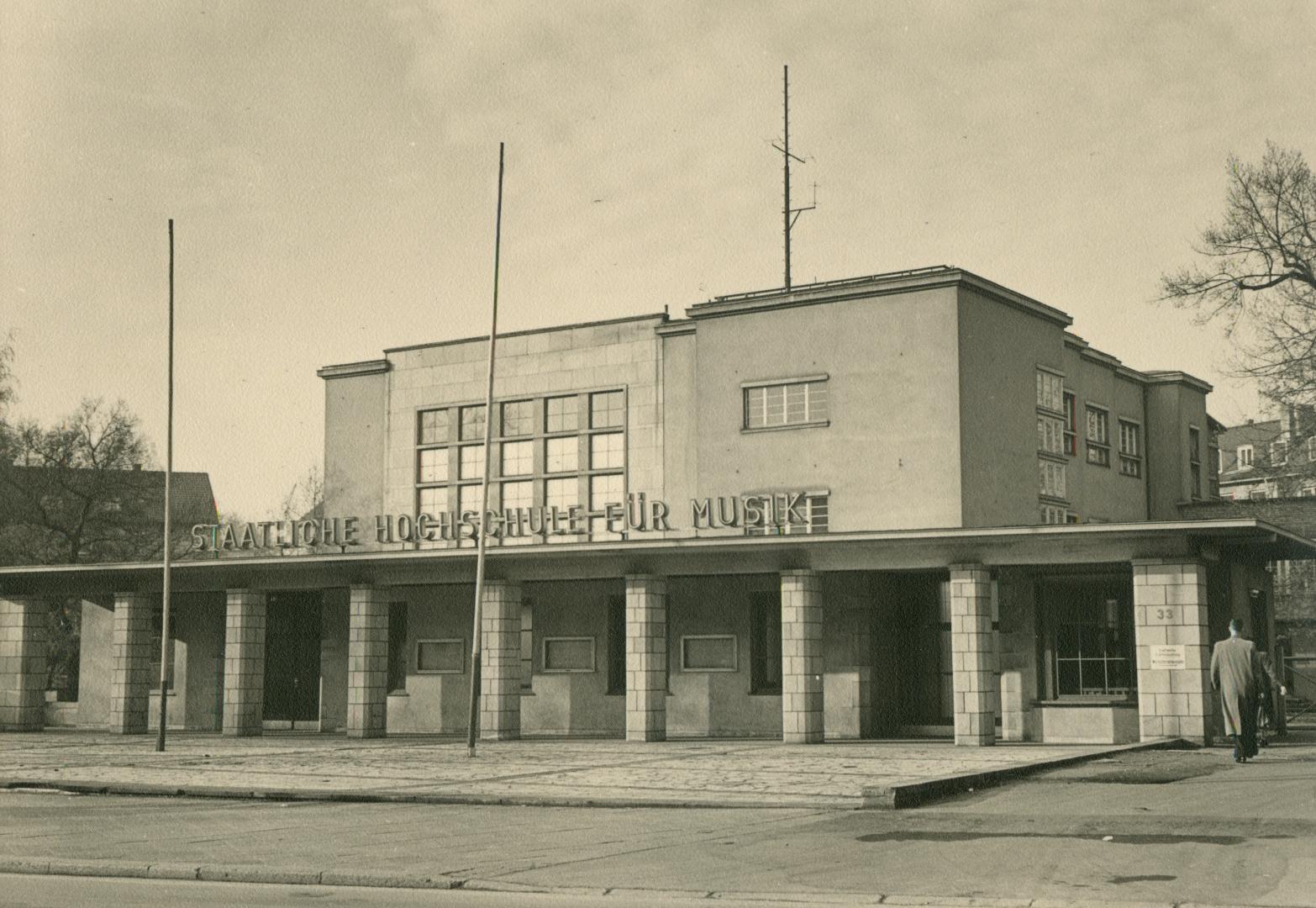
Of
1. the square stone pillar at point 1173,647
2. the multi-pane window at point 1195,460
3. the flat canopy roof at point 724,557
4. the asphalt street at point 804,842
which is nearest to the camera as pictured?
the asphalt street at point 804,842

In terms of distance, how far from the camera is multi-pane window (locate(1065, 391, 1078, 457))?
1480 inches

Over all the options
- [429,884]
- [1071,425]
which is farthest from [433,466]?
[429,884]

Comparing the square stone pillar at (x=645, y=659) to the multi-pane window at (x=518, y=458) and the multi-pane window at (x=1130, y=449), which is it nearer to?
the multi-pane window at (x=518, y=458)

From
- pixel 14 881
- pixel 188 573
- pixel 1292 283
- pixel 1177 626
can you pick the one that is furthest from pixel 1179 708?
pixel 188 573

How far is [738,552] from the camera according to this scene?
30.5 meters

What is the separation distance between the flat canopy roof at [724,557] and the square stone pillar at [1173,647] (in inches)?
17.0

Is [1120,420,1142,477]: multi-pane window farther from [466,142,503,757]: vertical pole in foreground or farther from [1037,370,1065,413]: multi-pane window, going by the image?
[466,142,503,757]: vertical pole in foreground

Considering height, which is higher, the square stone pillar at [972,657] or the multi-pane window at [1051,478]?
the multi-pane window at [1051,478]

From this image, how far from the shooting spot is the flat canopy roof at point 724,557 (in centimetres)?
2653

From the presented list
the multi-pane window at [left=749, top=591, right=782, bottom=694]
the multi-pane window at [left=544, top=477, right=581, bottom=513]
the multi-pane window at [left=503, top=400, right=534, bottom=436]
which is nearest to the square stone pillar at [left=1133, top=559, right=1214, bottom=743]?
the multi-pane window at [left=749, top=591, right=782, bottom=694]

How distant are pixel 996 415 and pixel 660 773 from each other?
1510cm

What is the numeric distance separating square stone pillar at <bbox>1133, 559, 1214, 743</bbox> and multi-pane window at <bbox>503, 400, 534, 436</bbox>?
53.9ft

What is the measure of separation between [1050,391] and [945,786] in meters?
20.7

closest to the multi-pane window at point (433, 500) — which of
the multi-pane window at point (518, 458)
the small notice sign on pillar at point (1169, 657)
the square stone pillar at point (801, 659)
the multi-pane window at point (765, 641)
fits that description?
the multi-pane window at point (518, 458)
